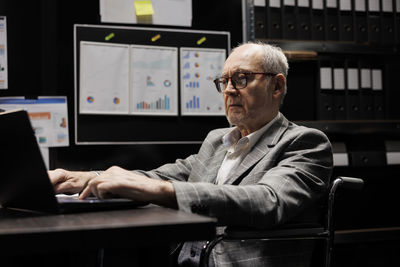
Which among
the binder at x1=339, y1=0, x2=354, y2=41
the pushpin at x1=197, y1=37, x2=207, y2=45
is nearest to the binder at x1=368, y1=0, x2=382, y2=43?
the binder at x1=339, y1=0, x2=354, y2=41

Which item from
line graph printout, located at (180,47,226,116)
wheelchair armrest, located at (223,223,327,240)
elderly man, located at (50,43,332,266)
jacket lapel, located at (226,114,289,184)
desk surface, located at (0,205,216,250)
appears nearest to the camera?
desk surface, located at (0,205,216,250)

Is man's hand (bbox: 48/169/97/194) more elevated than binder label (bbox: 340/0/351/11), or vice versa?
binder label (bbox: 340/0/351/11)

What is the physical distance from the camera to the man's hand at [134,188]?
0.93 metres

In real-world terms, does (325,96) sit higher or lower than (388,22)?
lower

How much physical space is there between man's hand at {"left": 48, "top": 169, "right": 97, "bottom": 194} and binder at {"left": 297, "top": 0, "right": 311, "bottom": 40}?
5.02 ft

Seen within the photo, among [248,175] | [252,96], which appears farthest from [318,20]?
[248,175]

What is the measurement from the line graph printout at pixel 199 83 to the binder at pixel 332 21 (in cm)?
61

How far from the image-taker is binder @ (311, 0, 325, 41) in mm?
2561

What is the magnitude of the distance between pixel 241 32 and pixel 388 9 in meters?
0.80

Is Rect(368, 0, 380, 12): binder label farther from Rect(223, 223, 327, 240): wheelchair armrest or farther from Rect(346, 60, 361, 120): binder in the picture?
Rect(223, 223, 327, 240): wheelchair armrest

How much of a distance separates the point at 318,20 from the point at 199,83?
706 mm

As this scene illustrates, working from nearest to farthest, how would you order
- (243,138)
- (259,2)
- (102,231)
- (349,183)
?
1. (102,231)
2. (349,183)
3. (243,138)
4. (259,2)

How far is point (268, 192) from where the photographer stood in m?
1.18

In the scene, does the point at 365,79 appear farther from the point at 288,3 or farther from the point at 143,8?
the point at 143,8
